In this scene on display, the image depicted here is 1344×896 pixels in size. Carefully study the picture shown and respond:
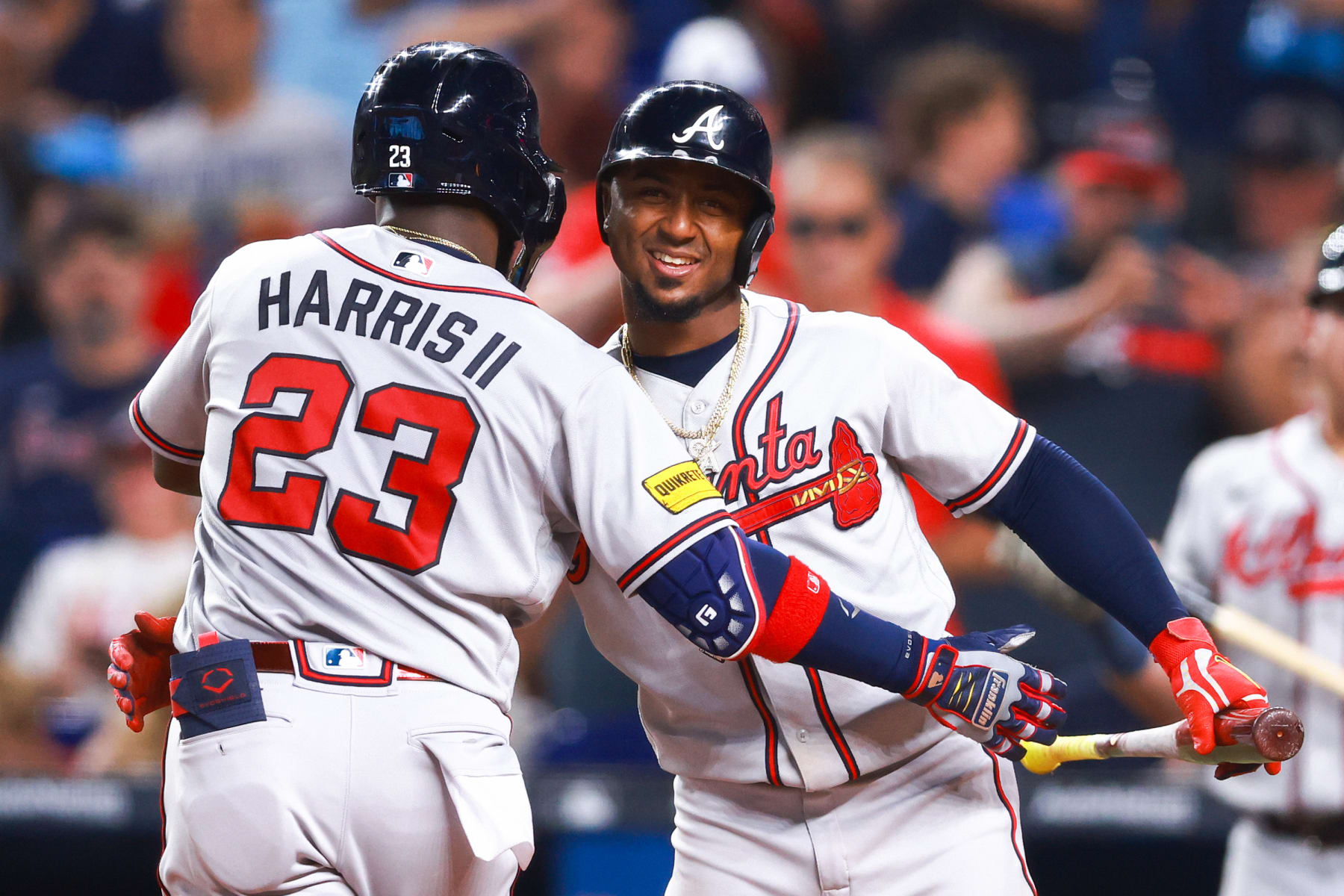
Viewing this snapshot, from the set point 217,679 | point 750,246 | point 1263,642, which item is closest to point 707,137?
point 750,246

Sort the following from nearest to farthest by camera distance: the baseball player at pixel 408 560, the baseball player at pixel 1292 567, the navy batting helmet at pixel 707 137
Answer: the baseball player at pixel 408 560 → the navy batting helmet at pixel 707 137 → the baseball player at pixel 1292 567

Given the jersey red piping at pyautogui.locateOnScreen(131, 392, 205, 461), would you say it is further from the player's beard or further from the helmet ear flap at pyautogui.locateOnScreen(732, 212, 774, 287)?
the helmet ear flap at pyautogui.locateOnScreen(732, 212, 774, 287)

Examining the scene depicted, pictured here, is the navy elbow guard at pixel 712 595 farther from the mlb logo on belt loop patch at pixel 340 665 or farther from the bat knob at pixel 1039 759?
the bat knob at pixel 1039 759

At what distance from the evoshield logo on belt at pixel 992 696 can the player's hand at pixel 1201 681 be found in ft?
0.90

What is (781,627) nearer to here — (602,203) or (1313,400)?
(602,203)

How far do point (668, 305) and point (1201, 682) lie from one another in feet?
3.18

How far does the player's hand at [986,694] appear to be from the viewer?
6.25ft

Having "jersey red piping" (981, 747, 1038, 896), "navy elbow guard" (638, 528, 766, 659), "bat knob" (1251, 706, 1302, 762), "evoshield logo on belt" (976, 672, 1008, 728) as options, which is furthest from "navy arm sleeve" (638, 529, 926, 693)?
"bat knob" (1251, 706, 1302, 762)

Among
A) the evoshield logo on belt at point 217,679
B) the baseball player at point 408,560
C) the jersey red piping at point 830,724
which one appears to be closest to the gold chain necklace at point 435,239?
the baseball player at point 408,560

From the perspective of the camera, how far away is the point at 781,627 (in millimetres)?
1814

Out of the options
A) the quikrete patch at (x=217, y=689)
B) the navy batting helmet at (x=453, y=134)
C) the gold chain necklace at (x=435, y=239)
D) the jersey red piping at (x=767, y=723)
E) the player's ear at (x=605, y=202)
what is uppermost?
the navy batting helmet at (x=453, y=134)

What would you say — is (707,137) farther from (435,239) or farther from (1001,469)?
(1001,469)

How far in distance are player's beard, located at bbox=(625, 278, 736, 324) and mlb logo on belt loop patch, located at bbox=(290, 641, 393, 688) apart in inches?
27.9

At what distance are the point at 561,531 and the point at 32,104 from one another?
4698 millimetres
